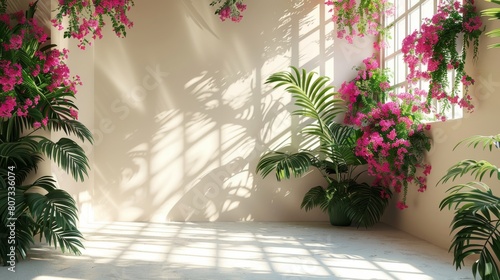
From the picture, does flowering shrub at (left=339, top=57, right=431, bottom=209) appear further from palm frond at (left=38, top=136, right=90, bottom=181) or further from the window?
palm frond at (left=38, top=136, right=90, bottom=181)

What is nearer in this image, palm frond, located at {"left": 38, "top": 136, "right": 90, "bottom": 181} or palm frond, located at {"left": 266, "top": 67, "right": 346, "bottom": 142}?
palm frond, located at {"left": 38, "top": 136, "right": 90, "bottom": 181}

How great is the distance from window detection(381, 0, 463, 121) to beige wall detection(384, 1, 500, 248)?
1.79 feet

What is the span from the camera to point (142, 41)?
6543 millimetres

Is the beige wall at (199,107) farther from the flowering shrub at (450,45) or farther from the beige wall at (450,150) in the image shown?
the flowering shrub at (450,45)

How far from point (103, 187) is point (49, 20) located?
2.22 meters

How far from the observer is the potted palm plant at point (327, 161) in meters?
5.96

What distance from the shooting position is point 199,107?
657 cm

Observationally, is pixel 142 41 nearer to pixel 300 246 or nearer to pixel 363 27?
pixel 363 27

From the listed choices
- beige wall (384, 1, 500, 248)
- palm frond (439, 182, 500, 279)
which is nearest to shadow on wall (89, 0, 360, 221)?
beige wall (384, 1, 500, 248)

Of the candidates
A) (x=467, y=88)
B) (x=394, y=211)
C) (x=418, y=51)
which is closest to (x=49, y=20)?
(x=418, y=51)

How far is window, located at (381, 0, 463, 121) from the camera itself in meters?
5.46

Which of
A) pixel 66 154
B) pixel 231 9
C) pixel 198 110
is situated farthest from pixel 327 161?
pixel 66 154

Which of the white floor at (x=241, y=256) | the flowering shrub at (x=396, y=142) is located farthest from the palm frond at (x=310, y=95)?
the white floor at (x=241, y=256)

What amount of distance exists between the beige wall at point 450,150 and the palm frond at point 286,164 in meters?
1.14
